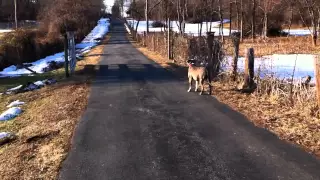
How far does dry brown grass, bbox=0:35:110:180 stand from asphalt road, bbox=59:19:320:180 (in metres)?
0.29

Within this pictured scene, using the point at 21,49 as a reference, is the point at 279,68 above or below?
below

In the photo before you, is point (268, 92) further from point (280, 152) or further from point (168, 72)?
point (168, 72)

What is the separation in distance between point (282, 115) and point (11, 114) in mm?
6992

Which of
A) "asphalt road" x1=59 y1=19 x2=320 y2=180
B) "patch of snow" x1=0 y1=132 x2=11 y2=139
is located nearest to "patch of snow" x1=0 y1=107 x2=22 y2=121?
"patch of snow" x1=0 y1=132 x2=11 y2=139

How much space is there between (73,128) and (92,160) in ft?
7.06

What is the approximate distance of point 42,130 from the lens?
8.52m

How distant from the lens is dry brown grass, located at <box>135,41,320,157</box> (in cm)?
724

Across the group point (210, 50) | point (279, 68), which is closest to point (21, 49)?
point (210, 50)

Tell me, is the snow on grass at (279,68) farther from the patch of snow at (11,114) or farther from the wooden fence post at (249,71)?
the patch of snow at (11,114)

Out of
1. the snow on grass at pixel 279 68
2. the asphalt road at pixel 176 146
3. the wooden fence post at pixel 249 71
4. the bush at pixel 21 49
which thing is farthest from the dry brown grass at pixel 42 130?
the bush at pixel 21 49

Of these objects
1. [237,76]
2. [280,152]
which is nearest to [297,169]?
[280,152]

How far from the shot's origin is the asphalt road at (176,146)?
19.0 ft

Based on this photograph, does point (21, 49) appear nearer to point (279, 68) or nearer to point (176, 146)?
point (279, 68)

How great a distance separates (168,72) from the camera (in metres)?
17.5
